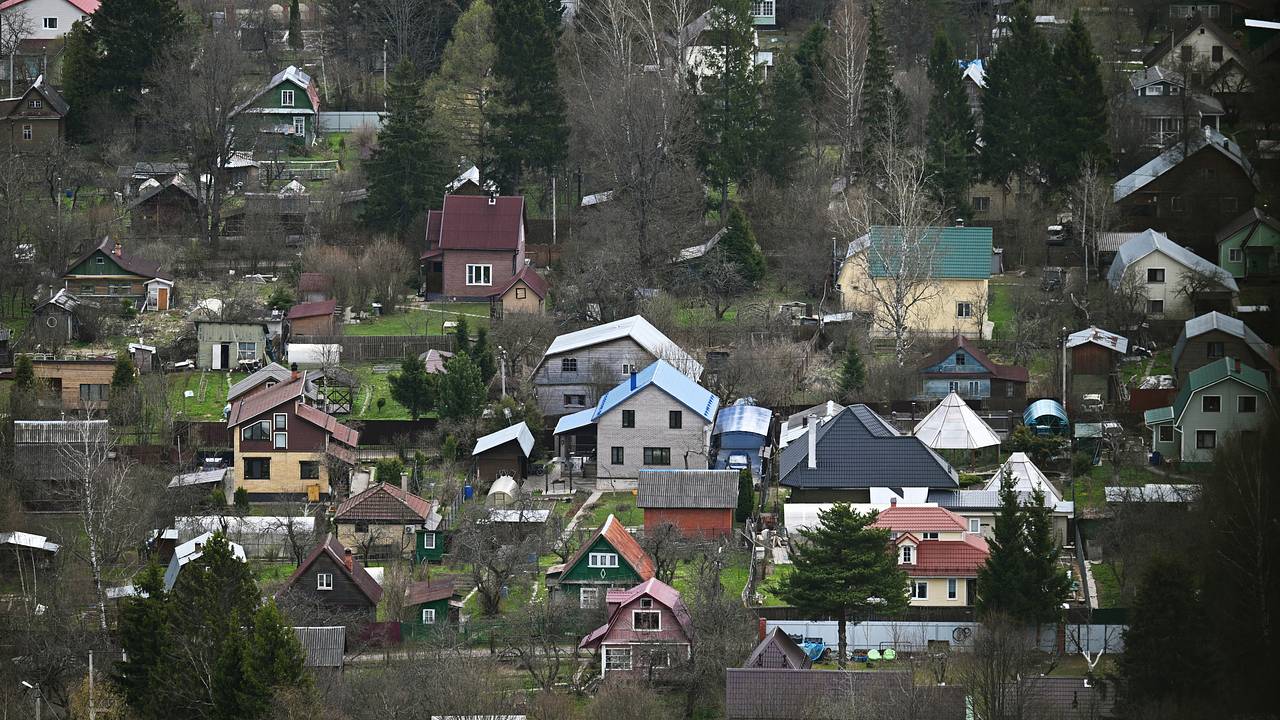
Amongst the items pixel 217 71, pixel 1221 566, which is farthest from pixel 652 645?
pixel 217 71

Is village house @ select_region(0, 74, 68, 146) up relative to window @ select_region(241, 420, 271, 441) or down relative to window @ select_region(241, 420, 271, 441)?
up

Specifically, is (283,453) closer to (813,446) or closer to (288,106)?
(813,446)

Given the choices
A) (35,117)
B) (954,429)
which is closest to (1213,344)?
(954,429)

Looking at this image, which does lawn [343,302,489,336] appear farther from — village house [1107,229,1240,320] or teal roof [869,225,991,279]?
village house [1107,229,1240,320]

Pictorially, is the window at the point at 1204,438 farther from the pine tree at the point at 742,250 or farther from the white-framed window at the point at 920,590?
the pine tree at the point at 742,250

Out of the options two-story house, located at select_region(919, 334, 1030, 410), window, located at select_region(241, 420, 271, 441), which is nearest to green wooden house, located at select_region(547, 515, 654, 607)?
window, located at select_region(241, 420, 271, 441)

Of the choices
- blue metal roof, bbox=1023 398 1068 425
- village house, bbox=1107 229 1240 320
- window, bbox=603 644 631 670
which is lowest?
window, bbox=603 644 631 670

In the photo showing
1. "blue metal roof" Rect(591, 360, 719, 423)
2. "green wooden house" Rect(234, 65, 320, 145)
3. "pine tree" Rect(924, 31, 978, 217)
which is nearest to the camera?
"blue metal roof" Rect(591, 360, 719, 423)

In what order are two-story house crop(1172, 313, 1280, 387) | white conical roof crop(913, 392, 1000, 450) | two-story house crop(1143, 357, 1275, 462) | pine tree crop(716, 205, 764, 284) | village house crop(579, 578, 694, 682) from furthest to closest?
pine tree crop(716, 205, 764, 284), two-story house crop(1172, 313, 1280, 387), white conical roof crop(913, 392, 1000, 450), two-story house crop(1143, 357, 1275, 462), village house crop(579, 578, 694, 682)
